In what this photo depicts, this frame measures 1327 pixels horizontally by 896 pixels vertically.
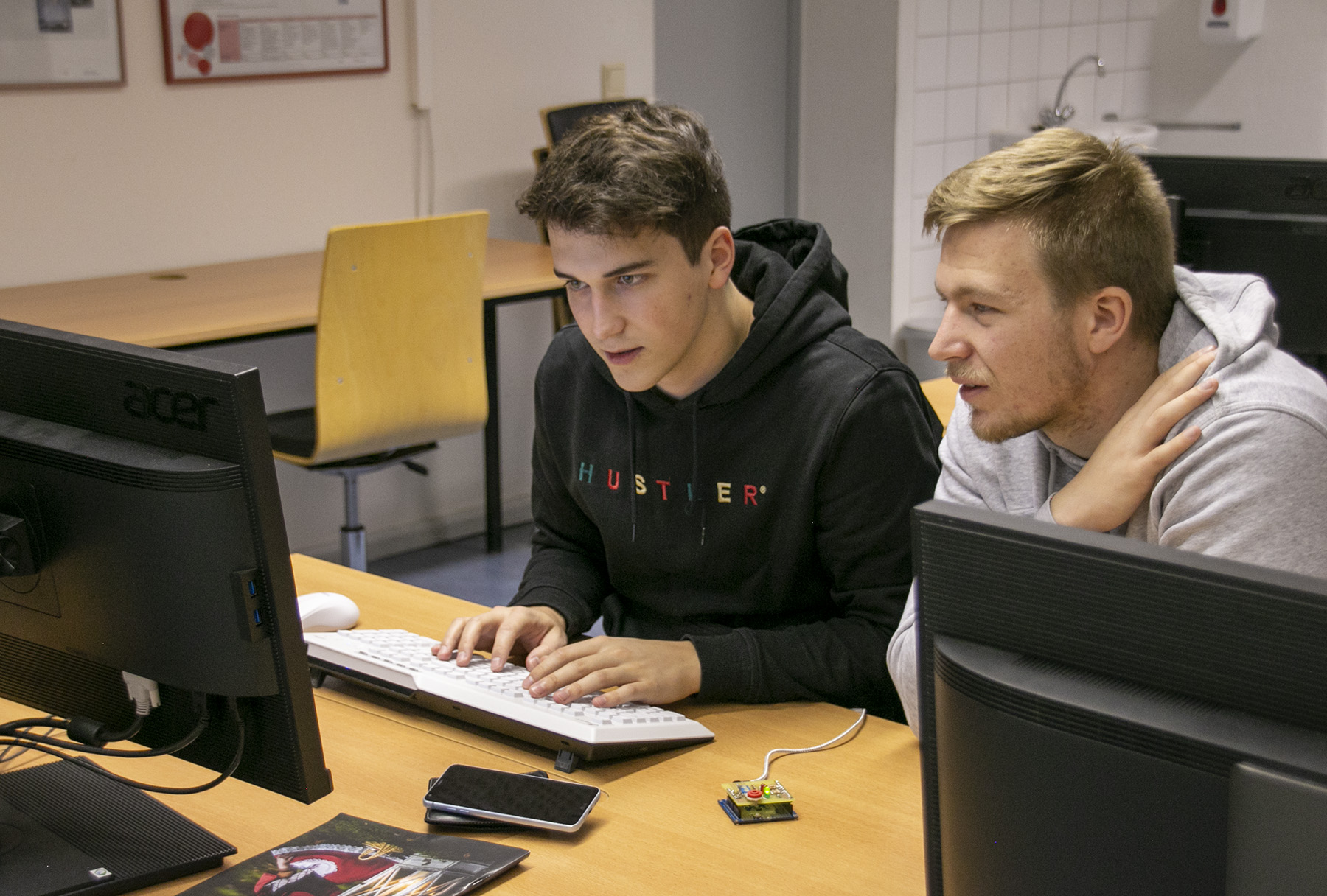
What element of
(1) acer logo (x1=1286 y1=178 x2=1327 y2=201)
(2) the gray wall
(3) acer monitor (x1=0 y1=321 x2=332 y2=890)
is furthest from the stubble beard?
(2) the gray wall

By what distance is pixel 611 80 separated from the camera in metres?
4.25

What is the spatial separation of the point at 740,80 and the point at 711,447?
3.53 meters

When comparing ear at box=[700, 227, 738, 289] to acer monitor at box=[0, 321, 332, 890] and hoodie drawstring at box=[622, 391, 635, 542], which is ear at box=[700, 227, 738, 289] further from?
acer monitor at box=[0, 321, 332, 890]

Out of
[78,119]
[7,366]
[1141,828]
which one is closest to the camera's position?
[1141,828]

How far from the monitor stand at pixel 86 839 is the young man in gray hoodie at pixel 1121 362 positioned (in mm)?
644

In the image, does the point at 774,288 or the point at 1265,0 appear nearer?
the point at 774,288

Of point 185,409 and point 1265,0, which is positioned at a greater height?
point 1265,0

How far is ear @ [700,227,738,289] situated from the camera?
157 centimetres

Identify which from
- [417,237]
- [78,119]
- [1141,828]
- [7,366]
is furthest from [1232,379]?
[78,119]

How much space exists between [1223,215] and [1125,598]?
1.65 metres

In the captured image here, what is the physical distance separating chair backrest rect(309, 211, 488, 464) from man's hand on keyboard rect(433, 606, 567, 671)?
5.13ft

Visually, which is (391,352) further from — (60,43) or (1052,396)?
(1052,396)

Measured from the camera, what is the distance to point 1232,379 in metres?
1.16

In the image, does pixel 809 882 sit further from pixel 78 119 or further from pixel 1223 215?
pixel 78 119
